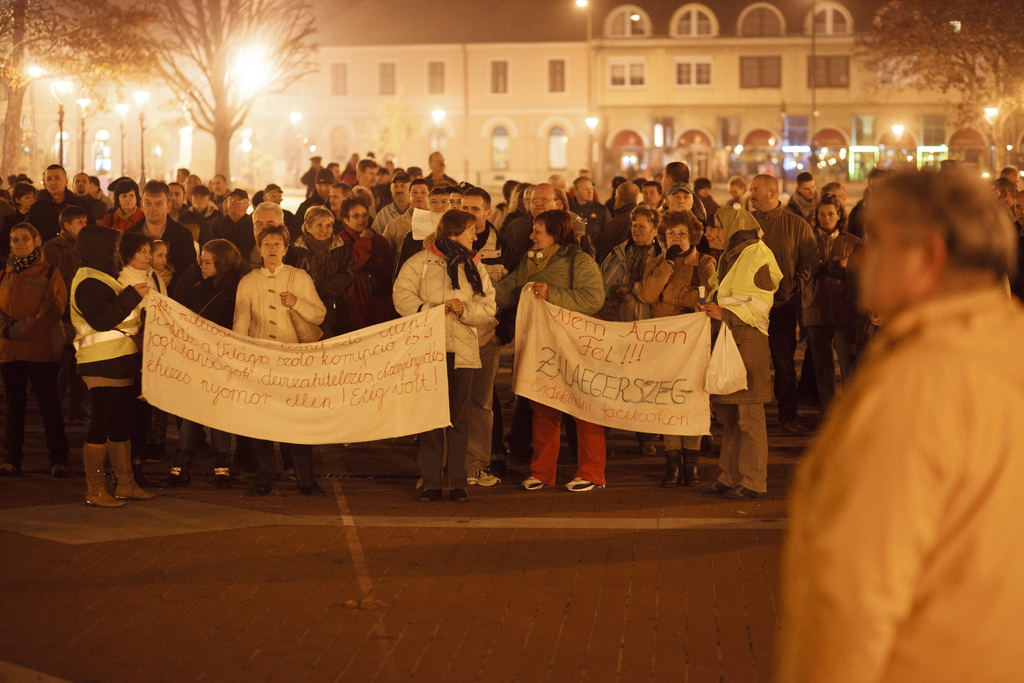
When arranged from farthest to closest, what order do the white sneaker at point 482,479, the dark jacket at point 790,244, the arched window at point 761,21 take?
the arched window at point 761,21 < the dark jacket at point 790,244 < the white sneaker at point 482,479

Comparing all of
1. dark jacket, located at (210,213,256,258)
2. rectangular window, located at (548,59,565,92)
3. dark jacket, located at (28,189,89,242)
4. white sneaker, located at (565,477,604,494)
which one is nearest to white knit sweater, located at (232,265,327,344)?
white sneaker, located at (565,477,604,494)

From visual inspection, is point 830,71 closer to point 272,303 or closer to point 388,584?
point 272,303

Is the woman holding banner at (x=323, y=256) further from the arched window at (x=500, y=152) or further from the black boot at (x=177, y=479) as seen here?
the arched window at (x=500, y=152)

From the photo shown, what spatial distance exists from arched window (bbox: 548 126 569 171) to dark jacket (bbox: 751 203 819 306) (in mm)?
64918

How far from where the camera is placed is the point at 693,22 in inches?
2874

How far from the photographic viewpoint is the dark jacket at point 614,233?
11.1 meters

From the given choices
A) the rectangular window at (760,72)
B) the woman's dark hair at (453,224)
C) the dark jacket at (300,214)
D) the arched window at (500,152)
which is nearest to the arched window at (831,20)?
the rectangular window at (760,72)

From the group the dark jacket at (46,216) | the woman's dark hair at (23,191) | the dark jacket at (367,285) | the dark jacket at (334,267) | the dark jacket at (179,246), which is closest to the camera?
the dark jacket at (334,267)

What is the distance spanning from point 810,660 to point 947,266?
2.62 feet

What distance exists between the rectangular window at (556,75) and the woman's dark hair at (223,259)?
6788 cm

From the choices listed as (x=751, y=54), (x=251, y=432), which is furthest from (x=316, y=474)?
(x=751, y=54)

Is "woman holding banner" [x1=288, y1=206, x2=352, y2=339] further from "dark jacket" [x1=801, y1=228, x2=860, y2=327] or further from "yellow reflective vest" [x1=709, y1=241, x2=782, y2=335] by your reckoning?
"dark jacket" [x1=801, y1=228, x2=860, y2=327]

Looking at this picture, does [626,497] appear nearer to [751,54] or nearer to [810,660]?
[810,660]

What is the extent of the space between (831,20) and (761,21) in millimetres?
4120
